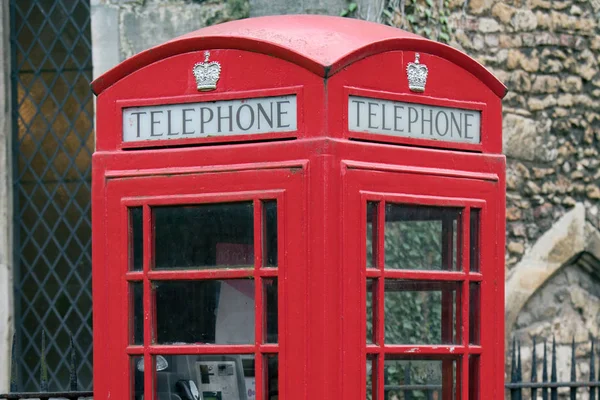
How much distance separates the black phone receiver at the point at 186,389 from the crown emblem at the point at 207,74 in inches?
38.2

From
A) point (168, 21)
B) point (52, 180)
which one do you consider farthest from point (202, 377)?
point (52, 180)

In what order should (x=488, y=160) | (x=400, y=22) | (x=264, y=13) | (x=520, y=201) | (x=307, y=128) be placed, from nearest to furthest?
(x=307, y=128)
(x=488, y=160)
(x=264, y=13)
(x=400, y=22)
(x=520, y=201)

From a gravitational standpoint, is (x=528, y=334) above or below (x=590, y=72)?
below

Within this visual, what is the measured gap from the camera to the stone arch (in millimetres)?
7852

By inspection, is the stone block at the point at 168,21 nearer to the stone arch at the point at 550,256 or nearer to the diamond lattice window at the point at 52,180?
the diamond lattice window at the point at 52,180

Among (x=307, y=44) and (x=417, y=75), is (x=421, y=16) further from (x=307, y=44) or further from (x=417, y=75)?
(x=307, y=44)

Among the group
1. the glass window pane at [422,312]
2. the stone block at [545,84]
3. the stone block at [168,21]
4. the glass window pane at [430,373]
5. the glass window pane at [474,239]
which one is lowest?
the glass window pane at [430,373]

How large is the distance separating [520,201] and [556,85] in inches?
33.8

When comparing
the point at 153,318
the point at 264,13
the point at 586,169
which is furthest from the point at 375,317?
the point at 586,169

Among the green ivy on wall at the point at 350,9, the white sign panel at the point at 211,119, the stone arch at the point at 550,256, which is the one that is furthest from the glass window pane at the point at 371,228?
the stone arch at the point at 550,256

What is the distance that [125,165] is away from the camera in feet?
13.0

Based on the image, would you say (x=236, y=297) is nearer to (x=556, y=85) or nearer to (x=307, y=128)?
(x=307, y=128)

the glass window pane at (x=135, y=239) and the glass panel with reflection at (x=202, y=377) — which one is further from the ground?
the glass window pane at (x=135, y=239)

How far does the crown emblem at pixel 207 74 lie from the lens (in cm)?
388
